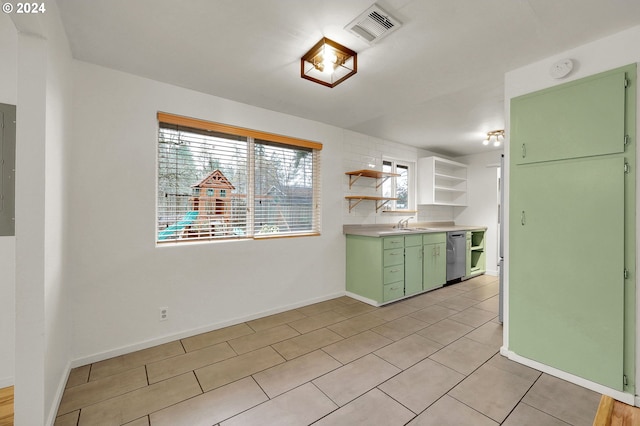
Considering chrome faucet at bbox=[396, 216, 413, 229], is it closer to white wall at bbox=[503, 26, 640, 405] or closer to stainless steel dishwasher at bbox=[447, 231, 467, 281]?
stainless steel dishwasher at bbox=[447, 231, 467, 281]

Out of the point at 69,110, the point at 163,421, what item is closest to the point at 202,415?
the point at 163,421

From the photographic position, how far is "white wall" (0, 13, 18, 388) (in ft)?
6.20

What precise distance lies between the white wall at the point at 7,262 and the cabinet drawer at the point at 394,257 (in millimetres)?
3454

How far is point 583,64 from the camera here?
6.68 feet

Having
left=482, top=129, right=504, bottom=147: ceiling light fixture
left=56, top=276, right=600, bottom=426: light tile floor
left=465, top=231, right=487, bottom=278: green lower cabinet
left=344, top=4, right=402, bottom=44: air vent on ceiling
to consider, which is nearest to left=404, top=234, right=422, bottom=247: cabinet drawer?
left=56, top=276, right=600, bottom=426: light tile floor

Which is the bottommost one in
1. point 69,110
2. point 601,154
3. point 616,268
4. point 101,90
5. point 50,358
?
point 50,358

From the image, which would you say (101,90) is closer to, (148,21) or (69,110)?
(69,110)

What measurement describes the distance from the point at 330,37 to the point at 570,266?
7.99ft

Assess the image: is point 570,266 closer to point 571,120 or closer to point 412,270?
point 571,120

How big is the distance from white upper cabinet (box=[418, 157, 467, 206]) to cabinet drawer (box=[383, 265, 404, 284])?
6.23ft

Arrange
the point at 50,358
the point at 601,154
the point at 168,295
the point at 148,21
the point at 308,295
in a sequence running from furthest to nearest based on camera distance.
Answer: the point at 308,295 → the point at 168,295 → the point at 601,154 → the point at 148,21 → the point at 50,358

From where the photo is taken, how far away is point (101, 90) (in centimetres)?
233

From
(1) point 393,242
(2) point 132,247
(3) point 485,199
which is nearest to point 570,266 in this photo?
(1) point 393,242

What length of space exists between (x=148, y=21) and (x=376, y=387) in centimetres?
293
